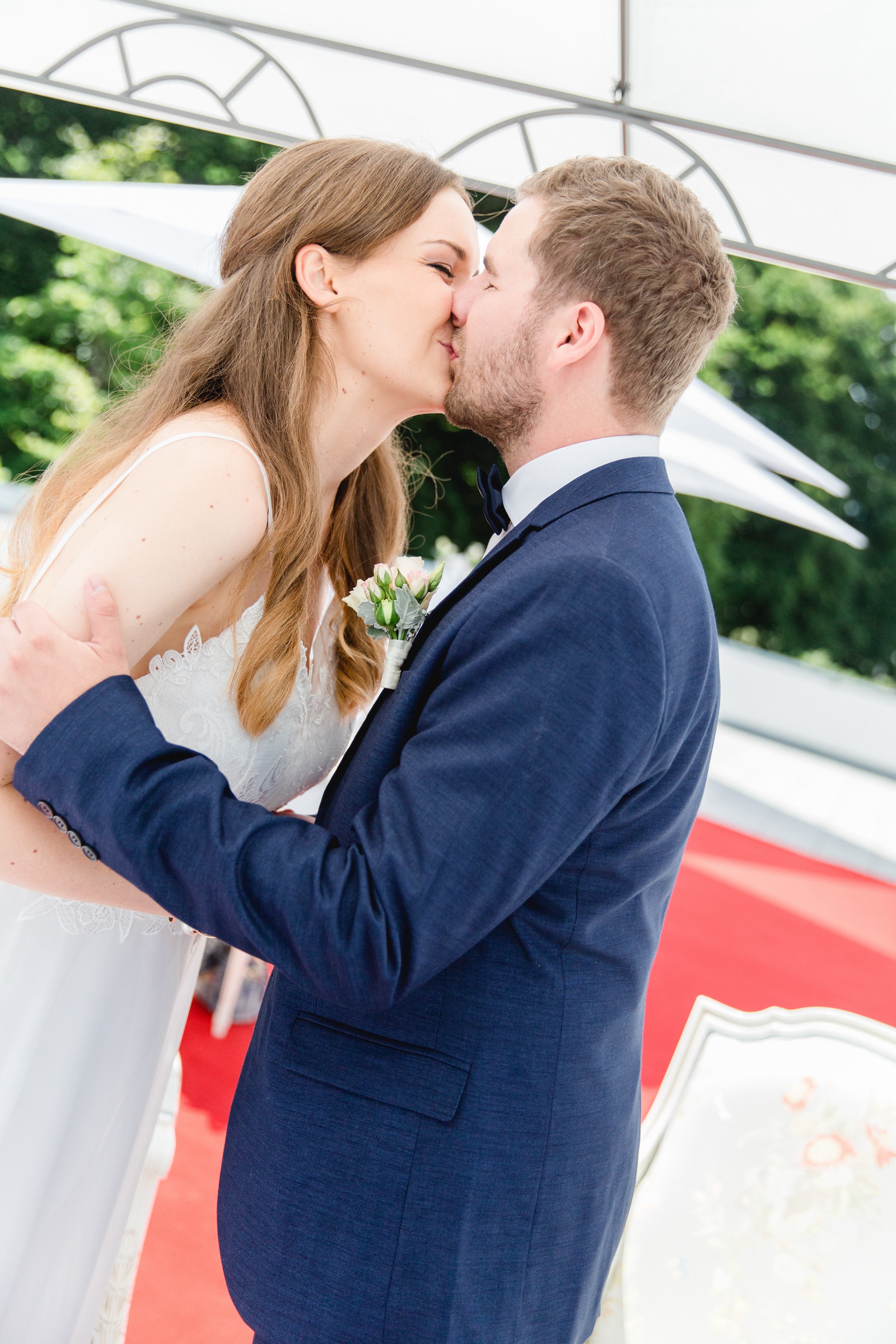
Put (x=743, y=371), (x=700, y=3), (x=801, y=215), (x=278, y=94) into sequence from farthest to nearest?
(x=743, y=371), (x=278, y=94), (x=801, y=215), (x=700, y=3)

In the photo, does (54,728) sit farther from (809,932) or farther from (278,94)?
(809,932)

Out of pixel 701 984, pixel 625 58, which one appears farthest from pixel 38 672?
pixel 701 984

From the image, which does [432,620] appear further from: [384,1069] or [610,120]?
[610,120]

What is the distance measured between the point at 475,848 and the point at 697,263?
937 millimetres

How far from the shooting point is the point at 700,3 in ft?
9.53

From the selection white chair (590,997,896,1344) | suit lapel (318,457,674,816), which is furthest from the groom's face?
white chair (590,997,896,1344)

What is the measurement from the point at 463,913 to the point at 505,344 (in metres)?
0.90

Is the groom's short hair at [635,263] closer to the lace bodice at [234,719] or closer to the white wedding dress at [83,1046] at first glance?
the white wedding dress at [83,1046]

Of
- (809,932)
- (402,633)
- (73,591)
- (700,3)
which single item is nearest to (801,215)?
(700,3)

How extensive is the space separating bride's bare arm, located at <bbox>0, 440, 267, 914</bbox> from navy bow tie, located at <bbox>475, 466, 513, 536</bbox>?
14.6 inches

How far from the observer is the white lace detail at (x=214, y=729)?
66.9 inches

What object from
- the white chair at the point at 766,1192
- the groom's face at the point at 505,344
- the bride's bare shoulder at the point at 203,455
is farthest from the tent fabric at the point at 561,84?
the white chair at the point at 766,1192

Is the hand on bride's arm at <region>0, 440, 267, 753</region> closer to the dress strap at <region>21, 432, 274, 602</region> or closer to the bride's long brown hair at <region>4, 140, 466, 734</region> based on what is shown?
the dress strap at <region>21, 432, 274, 602</region>

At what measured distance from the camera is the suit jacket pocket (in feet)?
4.28
